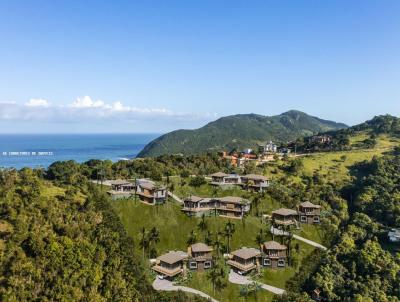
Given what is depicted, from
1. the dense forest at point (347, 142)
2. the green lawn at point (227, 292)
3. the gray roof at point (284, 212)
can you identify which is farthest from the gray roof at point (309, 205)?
the dense forest at point (347, 142)

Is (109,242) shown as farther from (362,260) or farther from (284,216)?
(362,260)

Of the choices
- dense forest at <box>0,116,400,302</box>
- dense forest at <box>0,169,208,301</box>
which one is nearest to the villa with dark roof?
dense forest at <box>0,116,400,302</box>

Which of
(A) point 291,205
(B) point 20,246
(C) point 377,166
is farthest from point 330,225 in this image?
(B) point 20,246

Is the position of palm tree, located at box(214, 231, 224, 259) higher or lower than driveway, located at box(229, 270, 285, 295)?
higher

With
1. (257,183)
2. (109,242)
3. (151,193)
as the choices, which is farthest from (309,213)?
(109,242)

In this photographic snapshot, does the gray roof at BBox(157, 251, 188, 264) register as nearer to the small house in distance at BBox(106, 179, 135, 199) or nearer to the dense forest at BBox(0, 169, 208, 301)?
the dense forest at BBox(0, 169, 208, 301)

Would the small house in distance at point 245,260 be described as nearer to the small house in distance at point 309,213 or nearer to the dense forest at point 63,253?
the dense forest at point 63,253

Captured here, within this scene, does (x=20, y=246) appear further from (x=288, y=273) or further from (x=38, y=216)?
(x=288, y=273)
